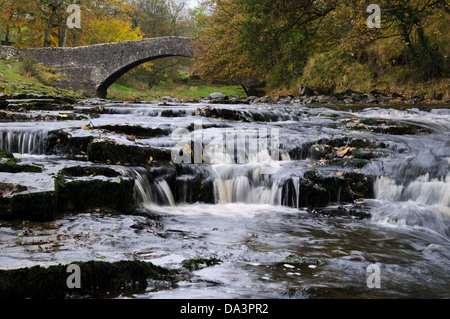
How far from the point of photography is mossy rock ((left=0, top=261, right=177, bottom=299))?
267 centimetres

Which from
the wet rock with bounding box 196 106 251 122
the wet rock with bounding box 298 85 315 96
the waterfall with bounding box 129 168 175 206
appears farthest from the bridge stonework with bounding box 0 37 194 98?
the waterfall with bounding box 129 168 175 206

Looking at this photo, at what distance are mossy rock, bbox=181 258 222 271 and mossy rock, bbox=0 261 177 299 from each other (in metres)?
0.21

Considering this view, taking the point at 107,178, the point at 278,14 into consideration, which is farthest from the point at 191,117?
the point at 278,14

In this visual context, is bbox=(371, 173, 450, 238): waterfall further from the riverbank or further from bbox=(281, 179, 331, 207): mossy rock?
the riverbank

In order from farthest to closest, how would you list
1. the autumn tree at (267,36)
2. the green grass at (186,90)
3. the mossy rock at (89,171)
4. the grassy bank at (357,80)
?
the green grass at (186,90)
the autumn tree at (267,36)
the grassy bank at (357,80)
the mossy rock at (89,171)

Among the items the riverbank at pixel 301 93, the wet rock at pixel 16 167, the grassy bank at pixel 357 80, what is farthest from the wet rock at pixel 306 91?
the wet rock at pixel 16 167

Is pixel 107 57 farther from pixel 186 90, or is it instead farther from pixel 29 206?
pixel 29 206

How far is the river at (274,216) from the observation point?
330cm

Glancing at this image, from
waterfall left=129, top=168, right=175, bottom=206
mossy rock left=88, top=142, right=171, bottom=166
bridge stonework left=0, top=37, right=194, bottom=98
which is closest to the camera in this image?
waterfall left=129, top=168, right=175, bottom=206

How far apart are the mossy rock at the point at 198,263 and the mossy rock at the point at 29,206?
1.78 metres

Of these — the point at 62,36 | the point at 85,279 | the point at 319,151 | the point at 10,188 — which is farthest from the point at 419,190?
the point at 62,36

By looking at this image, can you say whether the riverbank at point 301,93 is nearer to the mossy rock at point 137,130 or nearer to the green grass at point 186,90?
the mossy rock at point 137,130

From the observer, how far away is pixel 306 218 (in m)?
5.56

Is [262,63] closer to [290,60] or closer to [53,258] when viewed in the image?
[290,60]
